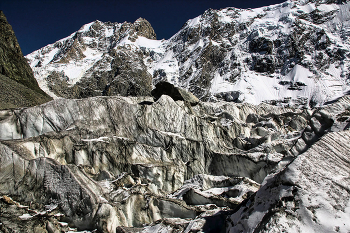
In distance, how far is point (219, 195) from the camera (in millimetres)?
12547

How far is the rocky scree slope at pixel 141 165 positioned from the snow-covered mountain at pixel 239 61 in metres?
77.7

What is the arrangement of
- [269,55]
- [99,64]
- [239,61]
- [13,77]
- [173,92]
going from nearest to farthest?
1. [173,92]
2. [13,77]
3. [269,55]
4. [239,61]
5. [99,64]

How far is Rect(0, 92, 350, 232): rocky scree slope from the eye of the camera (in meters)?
8.66

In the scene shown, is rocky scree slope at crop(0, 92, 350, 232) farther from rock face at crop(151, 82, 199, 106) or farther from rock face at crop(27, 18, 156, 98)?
rock face at crop(27, 18, 156, 98)

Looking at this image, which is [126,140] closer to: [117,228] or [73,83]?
[117,228]

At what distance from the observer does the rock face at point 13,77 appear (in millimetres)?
37494

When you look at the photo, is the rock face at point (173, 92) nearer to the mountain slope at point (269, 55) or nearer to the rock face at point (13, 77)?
the rock face at point (13, 77)

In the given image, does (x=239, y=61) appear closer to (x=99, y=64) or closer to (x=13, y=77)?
(x=99, y=64)

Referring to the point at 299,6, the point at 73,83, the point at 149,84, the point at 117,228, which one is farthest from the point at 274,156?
the point at 299,6

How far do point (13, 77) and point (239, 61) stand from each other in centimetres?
8793

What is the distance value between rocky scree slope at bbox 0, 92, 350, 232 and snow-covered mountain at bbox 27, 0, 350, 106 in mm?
77687

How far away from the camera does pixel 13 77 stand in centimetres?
5050

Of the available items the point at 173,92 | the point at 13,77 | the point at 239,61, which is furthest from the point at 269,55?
the point at 173,92

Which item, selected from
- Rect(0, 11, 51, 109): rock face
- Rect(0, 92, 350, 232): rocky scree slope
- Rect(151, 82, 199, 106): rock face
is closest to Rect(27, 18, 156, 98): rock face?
Rect(0, 11, 51, 109): rock face
